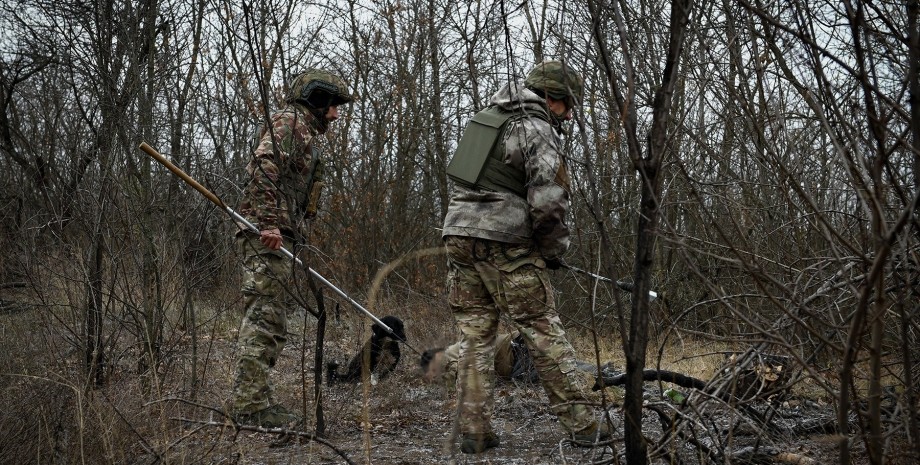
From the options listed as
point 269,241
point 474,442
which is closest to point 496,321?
point 474,442

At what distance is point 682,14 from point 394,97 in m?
9.78

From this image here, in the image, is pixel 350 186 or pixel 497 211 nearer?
pixel 497 211

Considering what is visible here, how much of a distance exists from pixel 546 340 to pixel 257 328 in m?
1.72

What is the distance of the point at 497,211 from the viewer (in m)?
4.48

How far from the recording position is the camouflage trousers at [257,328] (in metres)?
4.96

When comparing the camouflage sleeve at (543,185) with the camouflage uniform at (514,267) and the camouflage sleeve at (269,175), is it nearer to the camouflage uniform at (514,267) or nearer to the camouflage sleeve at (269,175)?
the camouflage uniform at (514,267)

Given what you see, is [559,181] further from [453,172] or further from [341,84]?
[341,84]

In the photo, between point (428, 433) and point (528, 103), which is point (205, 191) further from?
point (428, 433)

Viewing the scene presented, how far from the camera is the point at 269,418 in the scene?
4922 mm

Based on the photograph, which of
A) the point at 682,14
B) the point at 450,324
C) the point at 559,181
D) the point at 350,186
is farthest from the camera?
the point at 350,186

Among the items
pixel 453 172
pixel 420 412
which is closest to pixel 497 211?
pixel 453 172

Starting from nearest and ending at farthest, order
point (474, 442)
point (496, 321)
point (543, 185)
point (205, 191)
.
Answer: point (543, 185)
point (474, 442)
point (205, 191)
point (496, 321)

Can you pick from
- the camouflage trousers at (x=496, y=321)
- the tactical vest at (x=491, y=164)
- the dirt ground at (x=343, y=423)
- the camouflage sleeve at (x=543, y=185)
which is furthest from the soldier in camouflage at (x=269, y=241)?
the camouflage sleeve at (x=543, y=185)

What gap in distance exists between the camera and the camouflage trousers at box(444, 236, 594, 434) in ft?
14.5
